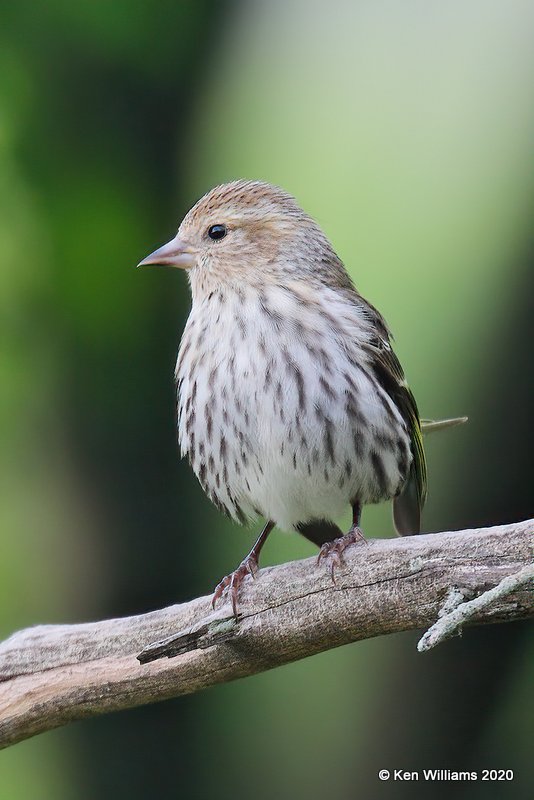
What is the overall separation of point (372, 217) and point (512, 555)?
1806 mm

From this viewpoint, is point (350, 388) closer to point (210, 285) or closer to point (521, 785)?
point (210, 285)

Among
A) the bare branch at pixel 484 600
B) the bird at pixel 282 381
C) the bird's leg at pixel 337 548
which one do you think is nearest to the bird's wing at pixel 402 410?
the bird at pixel 282 381

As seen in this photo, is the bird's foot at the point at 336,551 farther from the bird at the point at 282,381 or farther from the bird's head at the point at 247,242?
the bird's head at the point at 247,242

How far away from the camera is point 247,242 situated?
268 cm

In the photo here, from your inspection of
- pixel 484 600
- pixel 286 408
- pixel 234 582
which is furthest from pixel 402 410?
pixel 484 600

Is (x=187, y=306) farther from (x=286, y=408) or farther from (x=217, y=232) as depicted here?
(x=286, y=408)

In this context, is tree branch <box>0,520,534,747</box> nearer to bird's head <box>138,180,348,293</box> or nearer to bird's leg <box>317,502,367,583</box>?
bird's leg <box>317,502,367,583</box>

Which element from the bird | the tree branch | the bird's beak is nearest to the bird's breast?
the bird

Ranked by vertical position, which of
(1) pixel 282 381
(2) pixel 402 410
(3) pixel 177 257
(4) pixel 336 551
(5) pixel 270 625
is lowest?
(5) pixel 270 625

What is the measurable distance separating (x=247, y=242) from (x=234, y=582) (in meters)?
0.93

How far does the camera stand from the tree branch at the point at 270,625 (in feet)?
6.12

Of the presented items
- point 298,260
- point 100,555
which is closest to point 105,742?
point 100,555

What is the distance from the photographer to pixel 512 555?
186 cm

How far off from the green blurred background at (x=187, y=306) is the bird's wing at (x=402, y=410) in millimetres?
588
